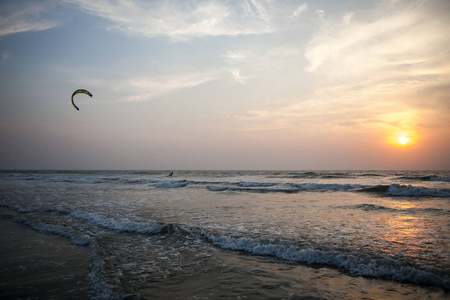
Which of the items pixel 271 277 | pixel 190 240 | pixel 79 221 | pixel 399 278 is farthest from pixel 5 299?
A: pixel 399 278

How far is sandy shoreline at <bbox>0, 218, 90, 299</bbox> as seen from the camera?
4395 millimetres

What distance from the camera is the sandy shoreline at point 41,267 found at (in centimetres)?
439

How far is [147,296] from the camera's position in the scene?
4195mm

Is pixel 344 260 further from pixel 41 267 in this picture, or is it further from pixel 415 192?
pixel 415 192

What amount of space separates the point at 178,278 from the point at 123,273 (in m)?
1.29

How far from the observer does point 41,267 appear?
5539 millimetres

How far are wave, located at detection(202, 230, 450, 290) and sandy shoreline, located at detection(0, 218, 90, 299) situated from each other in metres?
3.72

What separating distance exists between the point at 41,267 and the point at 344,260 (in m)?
7.21

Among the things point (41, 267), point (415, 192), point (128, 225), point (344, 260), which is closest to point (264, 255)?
point (344, 260)

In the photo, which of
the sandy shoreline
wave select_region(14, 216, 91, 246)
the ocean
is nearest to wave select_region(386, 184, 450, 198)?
the ocean

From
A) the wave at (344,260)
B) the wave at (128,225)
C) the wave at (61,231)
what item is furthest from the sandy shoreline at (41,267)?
the wave at (344,260)

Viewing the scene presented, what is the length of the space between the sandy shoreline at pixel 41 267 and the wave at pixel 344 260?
3719mm

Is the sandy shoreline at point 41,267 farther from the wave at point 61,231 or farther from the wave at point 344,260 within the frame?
the wave at point 344,260

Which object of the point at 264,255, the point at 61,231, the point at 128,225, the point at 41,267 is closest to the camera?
the point at 41,267
